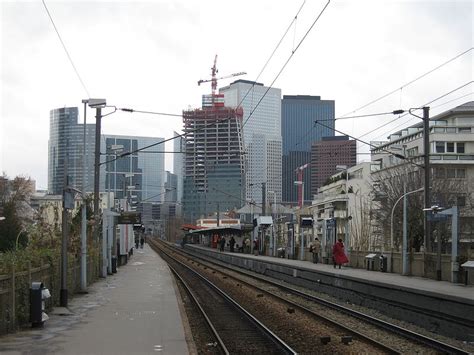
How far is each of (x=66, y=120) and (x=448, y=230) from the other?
30508 mm

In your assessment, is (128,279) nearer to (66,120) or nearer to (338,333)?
(66,120)

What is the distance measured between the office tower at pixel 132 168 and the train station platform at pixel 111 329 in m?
33.5

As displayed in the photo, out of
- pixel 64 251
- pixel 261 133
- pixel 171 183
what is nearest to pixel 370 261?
pixel 64 251

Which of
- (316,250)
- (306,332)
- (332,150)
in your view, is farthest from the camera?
(332,150)

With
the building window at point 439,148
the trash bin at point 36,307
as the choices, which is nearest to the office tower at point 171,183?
the building window at point 439,148

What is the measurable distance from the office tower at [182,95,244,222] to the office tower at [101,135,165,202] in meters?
4.18

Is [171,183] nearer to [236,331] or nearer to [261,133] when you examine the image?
[261,133]

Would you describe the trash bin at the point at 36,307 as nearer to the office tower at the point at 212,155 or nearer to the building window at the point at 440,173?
the office tower at the point at 212,155

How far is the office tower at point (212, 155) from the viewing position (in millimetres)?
38953

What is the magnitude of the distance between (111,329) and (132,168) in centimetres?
6062

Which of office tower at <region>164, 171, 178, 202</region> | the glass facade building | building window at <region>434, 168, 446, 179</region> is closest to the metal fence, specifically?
the glass facade building

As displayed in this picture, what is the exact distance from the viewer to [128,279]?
98.3 feet

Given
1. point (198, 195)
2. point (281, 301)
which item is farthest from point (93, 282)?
point (198, 195)

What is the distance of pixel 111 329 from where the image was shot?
44.3ft
